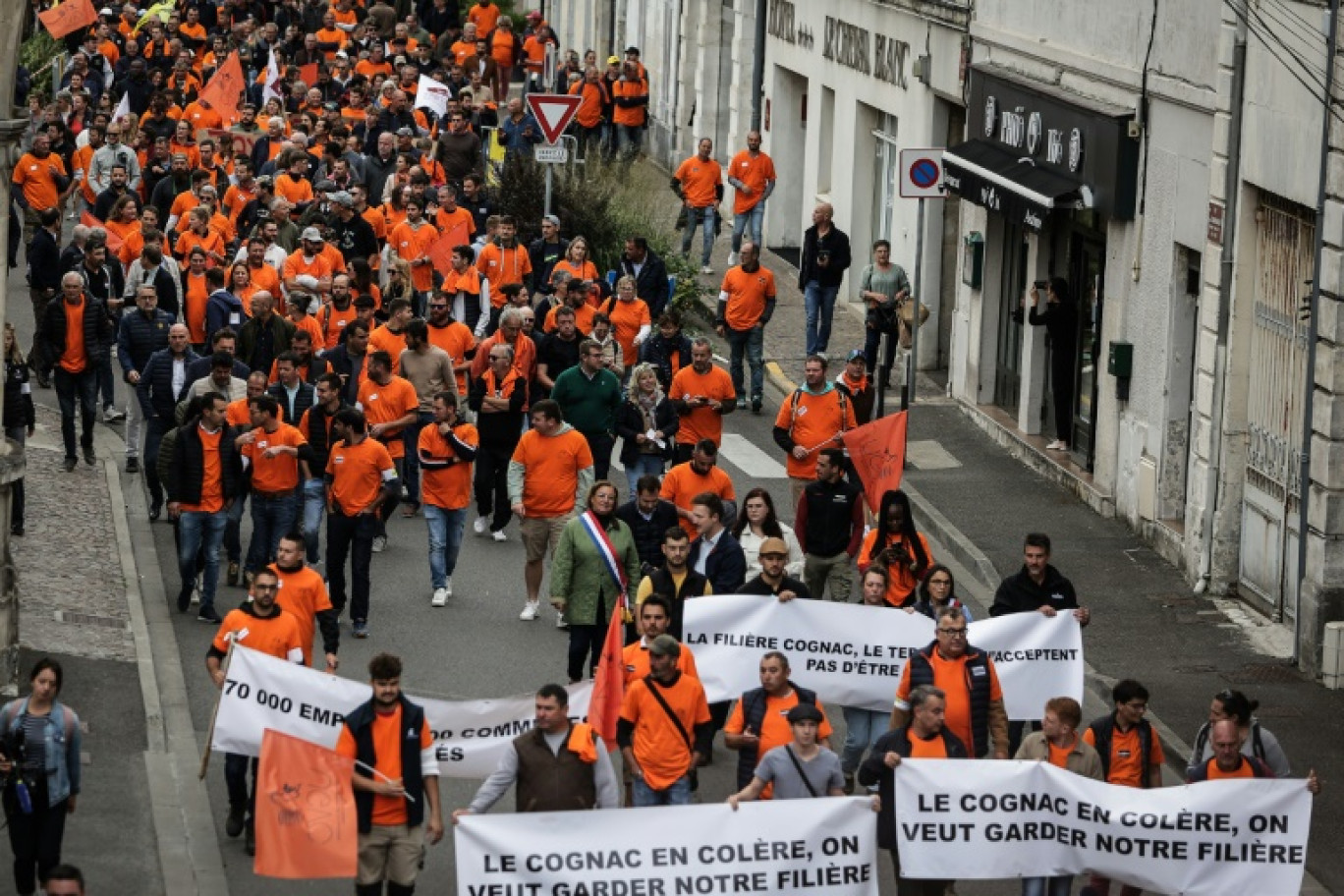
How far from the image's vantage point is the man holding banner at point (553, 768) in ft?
41.4

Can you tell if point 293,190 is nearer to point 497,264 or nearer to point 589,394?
point 497,264

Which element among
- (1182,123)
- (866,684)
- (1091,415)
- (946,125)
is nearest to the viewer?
(866,684)

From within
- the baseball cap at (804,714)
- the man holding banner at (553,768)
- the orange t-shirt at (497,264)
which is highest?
the baseball cap at (804,714)

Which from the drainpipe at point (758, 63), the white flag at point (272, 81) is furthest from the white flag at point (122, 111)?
the drainpipe at point (758, 63)

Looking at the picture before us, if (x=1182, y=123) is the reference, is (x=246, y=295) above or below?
below

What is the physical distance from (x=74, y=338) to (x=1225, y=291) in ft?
30.9

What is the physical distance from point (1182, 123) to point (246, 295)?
820 centimetres

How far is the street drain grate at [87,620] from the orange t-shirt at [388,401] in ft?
8.57

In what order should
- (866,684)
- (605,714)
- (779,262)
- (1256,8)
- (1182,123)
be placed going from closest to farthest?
(605,714), (866,684), (1256,8), (1182,123), (779,262)

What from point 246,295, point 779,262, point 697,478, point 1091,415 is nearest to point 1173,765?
point 697,478

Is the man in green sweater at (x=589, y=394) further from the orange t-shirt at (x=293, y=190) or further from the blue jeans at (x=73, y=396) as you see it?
the orange t-shirt at (x=293, y=190)

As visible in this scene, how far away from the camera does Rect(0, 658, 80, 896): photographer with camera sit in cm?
1309

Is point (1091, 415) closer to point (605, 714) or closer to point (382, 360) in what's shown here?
point (382, 360)

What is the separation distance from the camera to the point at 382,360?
778 inches
